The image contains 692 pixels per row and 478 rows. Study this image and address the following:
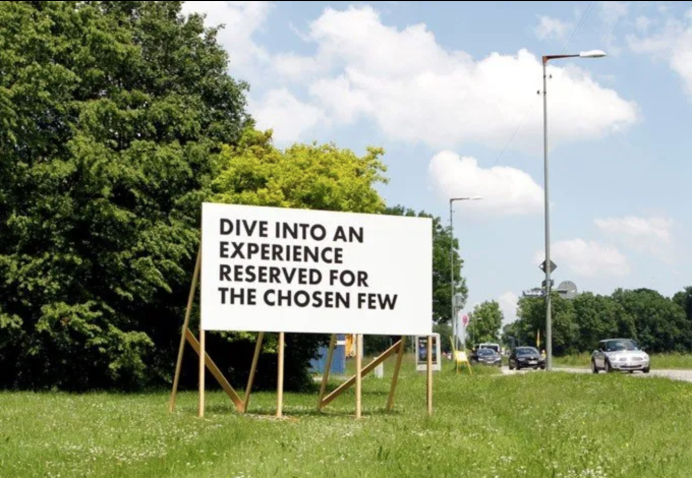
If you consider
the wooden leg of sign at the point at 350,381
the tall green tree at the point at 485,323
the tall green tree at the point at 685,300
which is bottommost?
the wooden leg of sign at the point at 350,381

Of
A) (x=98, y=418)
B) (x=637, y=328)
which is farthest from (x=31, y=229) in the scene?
(x=637, y=328)

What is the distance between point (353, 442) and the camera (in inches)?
583

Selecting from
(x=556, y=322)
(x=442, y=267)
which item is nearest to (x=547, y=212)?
(x=442, y=267)

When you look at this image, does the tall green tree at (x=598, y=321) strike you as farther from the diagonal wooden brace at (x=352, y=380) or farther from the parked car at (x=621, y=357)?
the diagonal wooden brace at (x=352, y=380)

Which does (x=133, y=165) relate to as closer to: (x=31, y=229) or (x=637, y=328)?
(x=31, y=229)

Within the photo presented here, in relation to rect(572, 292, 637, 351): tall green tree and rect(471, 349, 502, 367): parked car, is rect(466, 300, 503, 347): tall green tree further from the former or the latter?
rect(471, 349, 502, 367): parked car

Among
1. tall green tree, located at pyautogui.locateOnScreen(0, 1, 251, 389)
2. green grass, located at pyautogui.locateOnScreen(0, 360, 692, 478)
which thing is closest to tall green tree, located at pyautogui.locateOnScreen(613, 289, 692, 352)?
tall green tree, located at pyautogui.locateOnScreen(0, 1, 251, 389)

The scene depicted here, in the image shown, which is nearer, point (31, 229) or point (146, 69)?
point (31, 229)

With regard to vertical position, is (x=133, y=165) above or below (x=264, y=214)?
above

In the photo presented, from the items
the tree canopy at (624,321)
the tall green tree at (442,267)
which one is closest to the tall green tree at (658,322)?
the tree canopy at (624,321)

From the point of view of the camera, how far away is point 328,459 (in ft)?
43.3

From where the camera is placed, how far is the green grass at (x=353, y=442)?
1261cm

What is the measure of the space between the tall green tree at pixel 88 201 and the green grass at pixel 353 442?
37.9ft

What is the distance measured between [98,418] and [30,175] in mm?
17813
